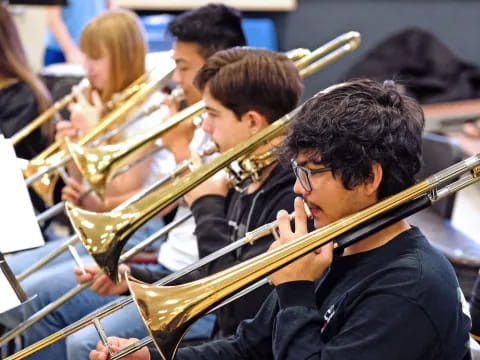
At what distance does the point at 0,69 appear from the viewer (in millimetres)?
2709

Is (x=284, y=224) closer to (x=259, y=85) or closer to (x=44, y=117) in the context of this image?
(x=259, y=85)

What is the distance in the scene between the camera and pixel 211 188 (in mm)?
1780

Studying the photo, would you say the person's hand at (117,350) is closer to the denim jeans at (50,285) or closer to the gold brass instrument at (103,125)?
the denim jeans at (50,285)

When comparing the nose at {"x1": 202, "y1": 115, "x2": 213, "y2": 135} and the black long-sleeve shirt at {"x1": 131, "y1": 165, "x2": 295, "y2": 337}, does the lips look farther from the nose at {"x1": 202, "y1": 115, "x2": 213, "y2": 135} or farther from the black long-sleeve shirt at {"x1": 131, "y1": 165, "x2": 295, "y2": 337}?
the nose at {"x1": 202, "y1": 115, "x2": 213, "y2": 135}

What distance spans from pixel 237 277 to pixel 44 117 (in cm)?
157

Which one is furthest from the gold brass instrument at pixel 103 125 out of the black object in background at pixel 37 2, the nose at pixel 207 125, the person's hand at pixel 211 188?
the black object in background at pixel 37 2

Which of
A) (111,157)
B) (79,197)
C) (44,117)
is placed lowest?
(79,197)

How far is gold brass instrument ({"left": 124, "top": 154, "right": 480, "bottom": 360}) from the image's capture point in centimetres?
121

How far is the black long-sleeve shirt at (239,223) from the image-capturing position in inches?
63.1

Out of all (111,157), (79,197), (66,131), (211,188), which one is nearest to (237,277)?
(211,188)

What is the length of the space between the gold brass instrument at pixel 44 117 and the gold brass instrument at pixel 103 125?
0.58 ft

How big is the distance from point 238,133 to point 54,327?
0.70 m

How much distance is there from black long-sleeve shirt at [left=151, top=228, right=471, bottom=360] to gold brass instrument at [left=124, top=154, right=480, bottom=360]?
2.8 inches

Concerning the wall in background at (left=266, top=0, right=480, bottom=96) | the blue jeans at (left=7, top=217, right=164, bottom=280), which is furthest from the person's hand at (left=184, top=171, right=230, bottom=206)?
the wall in background at (left=266, top=0, right=480, bottom=96)
